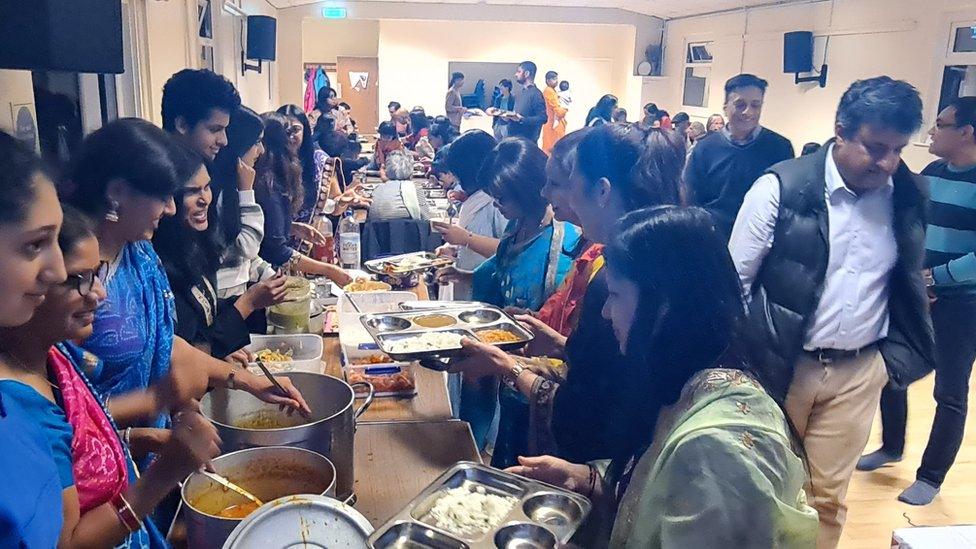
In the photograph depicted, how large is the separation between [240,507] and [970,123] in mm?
2838

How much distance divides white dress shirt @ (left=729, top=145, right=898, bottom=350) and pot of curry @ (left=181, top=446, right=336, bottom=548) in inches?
53.2

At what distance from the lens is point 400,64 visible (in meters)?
11.0

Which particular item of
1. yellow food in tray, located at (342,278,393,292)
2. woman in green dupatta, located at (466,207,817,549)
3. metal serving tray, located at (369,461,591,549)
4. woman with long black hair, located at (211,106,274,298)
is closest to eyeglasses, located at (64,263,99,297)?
metal serving tray, located at (369,461,591,549)

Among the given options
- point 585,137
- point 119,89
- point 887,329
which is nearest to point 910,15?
point 887,329

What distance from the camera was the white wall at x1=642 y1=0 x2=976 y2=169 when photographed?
207 inches

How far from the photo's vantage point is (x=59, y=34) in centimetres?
148

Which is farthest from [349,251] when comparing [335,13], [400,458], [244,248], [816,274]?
[335,13]

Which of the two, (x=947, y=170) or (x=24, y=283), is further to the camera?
(x=947, y=170)

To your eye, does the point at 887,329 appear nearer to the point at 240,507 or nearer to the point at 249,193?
the point at 240,507

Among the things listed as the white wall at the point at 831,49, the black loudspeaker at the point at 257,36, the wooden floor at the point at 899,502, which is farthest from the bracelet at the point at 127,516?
the black loudspeaker at the point at 257,36

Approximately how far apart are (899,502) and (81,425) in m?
2.90

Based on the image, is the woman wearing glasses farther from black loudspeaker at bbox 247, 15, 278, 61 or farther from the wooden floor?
black loudspeaker at bbox 247, 15, 278, 61

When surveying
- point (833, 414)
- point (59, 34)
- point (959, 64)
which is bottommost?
point (833, 414)

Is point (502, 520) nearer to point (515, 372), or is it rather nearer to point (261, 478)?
point (261, 478)
